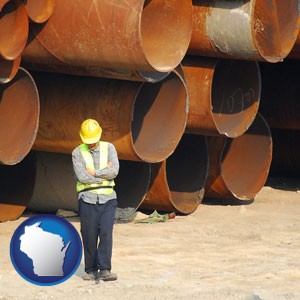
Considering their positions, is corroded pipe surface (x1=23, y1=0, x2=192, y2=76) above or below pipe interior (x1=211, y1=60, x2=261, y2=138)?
above

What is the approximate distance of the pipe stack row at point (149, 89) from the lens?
9.60 meters

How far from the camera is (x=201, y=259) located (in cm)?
992

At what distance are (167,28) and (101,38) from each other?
92 cm

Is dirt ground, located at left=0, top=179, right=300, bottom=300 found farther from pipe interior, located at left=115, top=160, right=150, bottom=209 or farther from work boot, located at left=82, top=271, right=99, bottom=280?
pipe interior, located at left=115, top=160, right=150, bottom=209

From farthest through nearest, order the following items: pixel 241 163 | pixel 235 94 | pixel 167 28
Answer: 1. pixel 241 163
2. pixel 235 94
3. pixel 167 28

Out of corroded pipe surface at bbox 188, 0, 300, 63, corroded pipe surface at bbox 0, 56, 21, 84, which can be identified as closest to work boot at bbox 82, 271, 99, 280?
corroded pipe surface at bbox 0, 56, 21, 84

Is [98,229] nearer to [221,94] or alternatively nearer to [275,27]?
[275,27]

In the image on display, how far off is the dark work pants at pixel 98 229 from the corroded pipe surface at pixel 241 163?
13.0ft

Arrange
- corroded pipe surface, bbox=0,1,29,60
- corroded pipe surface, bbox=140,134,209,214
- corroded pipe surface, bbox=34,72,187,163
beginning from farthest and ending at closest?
1. corroded pipe surface, bbox=140,134,209,214
2. corroded pipe surface, bbox=34,72,187,163
3. corroded pipe surface, bbox=0,1,29,60

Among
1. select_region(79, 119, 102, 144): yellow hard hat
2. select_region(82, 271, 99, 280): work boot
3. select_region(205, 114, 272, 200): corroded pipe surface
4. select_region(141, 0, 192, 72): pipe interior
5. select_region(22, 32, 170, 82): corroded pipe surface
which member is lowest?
select_region(205, 114, 272, 200): corroded pipe surface

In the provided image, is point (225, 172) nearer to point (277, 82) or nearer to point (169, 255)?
point (277, 82)

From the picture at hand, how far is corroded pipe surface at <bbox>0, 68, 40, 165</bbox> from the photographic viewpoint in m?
9.83

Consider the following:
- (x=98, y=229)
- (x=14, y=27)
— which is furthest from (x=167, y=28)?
(x=98, y=229)

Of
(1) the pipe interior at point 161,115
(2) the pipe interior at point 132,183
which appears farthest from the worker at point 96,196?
(2) the pipe interior at point 132,183
